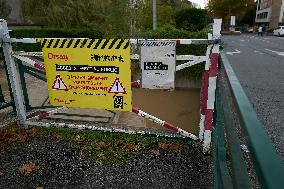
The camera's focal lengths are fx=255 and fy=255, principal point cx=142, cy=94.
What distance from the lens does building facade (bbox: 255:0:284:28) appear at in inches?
2057

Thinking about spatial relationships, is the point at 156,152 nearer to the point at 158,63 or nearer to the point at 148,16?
the point at 158,63

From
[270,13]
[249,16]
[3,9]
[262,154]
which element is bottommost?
[262,154]

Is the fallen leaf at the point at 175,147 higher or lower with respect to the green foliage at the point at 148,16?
lower

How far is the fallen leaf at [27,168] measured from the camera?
11.3 ft

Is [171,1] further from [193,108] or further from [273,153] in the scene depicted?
[273,153]

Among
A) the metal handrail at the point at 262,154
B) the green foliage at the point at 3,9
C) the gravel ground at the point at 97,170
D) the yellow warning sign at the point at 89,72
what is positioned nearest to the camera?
the metal handrail at the point at 262,154

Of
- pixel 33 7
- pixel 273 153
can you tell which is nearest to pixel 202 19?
pixel 33 7

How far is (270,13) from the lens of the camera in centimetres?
6144

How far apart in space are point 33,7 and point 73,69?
1753 centimetres

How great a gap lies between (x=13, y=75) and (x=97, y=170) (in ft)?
7.30

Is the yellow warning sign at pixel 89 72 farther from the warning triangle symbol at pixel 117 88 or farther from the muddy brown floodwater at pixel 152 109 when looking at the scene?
the muddy brown floodwater at pixel 152 109

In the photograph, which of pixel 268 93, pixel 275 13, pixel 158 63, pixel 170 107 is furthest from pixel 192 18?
pixel 275 13

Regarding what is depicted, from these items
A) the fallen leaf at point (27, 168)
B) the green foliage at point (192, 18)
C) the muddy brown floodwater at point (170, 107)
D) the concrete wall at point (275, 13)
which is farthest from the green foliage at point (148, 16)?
the concrete wall at point (275, 13)

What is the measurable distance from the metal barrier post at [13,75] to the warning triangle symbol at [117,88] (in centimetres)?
175
